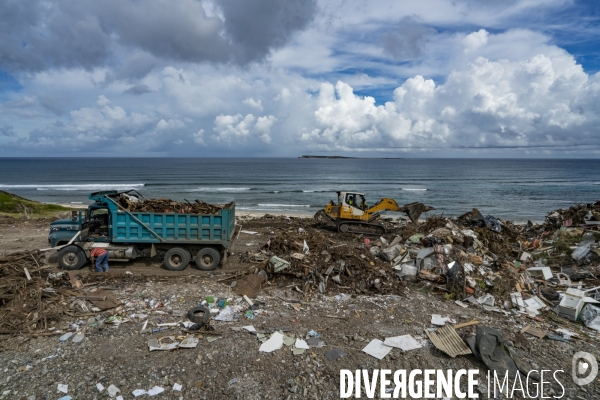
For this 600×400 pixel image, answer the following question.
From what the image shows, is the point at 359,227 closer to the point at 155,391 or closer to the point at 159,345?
the point at 159,345

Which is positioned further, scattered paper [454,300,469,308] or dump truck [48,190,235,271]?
dump truck [48,190,235,271]

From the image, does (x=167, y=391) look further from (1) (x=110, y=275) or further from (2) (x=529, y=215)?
(2) (x=529, y=215)

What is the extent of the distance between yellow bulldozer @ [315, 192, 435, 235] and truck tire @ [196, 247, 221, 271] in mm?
8837

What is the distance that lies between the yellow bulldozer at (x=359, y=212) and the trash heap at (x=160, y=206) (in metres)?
8.36

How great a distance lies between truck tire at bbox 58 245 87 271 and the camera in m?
11.8

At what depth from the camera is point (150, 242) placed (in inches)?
468

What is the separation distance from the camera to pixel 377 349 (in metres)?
7.52

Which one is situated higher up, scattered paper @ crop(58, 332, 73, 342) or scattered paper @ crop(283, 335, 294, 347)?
scattered paper @ crop(58, 332, 73, 342)

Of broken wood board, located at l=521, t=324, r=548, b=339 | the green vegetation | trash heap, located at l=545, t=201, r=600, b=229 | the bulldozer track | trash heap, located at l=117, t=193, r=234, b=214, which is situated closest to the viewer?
broken wood board, located at l=521, t=324, r=548, b=339

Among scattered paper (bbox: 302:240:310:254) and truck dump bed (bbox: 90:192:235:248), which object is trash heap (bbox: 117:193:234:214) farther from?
scattered paper (bbox: 302:240:310:254)

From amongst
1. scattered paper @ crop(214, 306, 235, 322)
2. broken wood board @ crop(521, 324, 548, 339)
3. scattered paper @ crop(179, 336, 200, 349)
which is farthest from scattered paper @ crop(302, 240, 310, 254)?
broken wood board @ crop(521, 324, 548, 339)

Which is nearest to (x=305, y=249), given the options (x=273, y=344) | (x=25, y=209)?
(x=273, y=344)

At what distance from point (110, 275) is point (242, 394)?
23.0 ft

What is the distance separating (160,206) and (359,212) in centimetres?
1045
